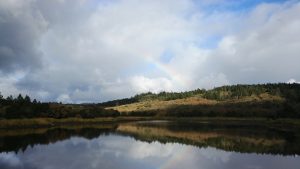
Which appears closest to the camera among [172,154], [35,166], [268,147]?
[35,166]

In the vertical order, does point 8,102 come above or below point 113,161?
above

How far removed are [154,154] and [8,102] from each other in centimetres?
8233

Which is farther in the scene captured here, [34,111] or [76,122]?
[76,122]

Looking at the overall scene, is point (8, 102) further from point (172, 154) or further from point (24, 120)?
point (172, 154)

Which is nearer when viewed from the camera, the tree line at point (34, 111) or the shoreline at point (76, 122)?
the shoreline at point (76, 122)

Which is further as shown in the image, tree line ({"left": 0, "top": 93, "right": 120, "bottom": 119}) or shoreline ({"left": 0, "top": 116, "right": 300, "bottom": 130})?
tree line ({"left": 0, "top": 93, "right": 120, "bottom": 119})

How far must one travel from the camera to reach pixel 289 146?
67.0 m

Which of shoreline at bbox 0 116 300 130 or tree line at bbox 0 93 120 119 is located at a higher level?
tree line at bbox 0 93 120 119

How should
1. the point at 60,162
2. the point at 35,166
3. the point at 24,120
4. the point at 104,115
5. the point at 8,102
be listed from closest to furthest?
the point at 35,166 < the point at 60,162 < the point at 24,120 < the point at 8,102 < the point at 104,115

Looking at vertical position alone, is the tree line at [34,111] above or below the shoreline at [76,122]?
above

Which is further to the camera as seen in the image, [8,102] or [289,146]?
[8,102]

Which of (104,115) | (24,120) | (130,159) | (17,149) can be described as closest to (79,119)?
(104,115)

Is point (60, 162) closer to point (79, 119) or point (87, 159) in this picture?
point (87, 159)

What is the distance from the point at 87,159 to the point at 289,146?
118 feet
